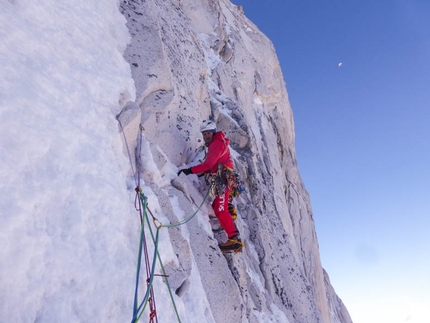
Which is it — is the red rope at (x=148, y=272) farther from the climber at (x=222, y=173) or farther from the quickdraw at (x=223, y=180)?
the quickdraw at (x=223, y=180)

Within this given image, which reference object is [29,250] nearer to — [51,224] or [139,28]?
[51,224]

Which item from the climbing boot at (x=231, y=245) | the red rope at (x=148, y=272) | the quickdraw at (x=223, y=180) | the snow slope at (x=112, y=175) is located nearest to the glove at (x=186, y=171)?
the snow slope at (x=112, y=175)

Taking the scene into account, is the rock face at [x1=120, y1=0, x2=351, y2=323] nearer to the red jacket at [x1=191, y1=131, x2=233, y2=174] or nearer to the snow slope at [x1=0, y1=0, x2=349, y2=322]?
the snow slope at [x1=0, y1=0, x2=349, y2=322]

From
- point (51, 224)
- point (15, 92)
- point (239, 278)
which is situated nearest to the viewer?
point (51, 224)

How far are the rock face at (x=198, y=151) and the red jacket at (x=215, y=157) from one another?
0.35 m

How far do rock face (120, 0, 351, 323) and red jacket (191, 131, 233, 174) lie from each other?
0.35m

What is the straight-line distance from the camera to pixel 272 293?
26.0 feet

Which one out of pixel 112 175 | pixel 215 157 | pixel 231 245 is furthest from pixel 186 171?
pixel 112 175

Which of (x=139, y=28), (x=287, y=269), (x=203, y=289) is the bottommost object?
(x=203, y=289)

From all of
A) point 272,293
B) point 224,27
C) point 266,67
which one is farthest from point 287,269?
point 266,67

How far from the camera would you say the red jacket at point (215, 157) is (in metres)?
6.62

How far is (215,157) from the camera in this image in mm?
6734

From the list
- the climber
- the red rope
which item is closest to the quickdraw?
the climber

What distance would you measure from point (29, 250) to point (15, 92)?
5.21 ft
